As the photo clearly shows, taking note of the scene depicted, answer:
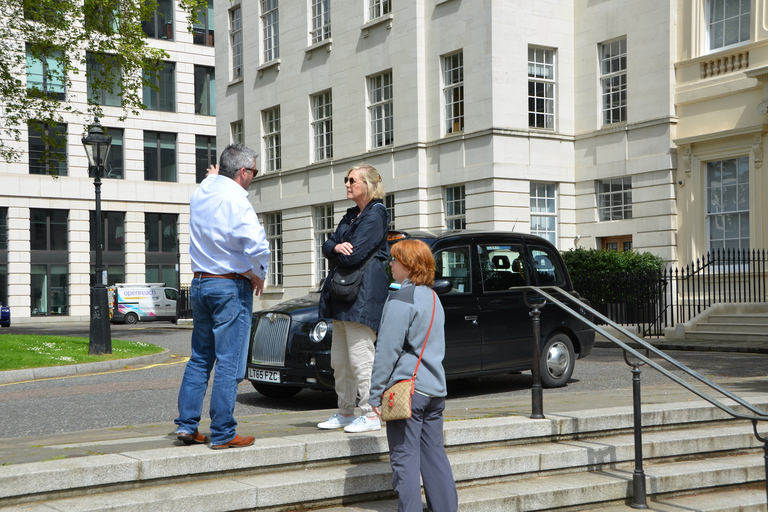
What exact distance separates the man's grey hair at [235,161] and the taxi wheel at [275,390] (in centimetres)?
412

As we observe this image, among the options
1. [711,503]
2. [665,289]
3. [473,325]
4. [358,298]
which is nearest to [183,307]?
[665,289]

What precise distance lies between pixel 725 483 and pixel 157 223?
42541mm

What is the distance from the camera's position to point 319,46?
29.8 metres

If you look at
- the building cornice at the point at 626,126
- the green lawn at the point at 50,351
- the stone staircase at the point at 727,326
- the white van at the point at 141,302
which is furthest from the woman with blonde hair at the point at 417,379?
the white van at the point at 141,302

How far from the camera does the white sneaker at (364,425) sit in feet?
19.1

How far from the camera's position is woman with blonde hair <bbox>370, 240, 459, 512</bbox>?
475cm

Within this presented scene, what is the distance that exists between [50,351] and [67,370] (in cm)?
187

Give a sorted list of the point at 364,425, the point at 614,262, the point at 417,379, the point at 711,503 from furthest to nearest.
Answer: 1. the point at 614,262
2. the point at 711,503
3. the point at 364,425
4. the point at 417,379

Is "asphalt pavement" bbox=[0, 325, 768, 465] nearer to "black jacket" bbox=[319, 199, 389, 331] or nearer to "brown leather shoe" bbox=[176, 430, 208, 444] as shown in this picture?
"brown leather shoe" bbox=[176, 430, 208, 444]

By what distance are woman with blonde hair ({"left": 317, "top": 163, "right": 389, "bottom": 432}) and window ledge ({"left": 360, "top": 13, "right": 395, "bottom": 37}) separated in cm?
2133

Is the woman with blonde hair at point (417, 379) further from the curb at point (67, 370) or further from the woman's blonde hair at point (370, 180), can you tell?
the curb at point (67, 370)

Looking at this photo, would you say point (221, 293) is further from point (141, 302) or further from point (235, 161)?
point (141, 302)

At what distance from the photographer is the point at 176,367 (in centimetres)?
1420

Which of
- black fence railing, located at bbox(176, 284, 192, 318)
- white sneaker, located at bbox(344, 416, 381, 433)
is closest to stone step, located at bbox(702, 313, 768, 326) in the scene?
white sneaker, located at bbox(344, 416, 381, 433)
